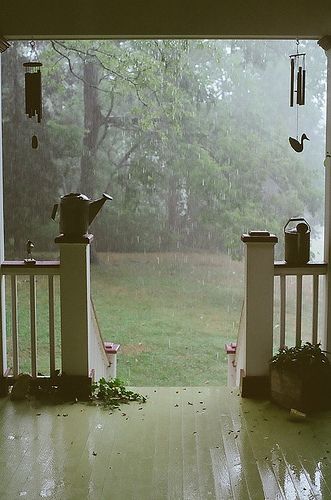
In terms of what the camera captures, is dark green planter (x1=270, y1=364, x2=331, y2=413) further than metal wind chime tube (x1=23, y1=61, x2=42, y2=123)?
No

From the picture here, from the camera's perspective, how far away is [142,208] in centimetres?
995

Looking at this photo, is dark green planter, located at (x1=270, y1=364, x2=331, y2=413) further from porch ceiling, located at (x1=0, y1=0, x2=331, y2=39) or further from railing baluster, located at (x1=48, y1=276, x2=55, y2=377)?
porch ceiling, located at (x1=0, y1=0, x2=331, y2=39)

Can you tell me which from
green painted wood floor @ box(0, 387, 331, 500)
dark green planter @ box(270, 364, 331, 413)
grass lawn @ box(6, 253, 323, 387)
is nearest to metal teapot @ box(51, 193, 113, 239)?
green painted wood floor @ box(0, 387, 331, 500)

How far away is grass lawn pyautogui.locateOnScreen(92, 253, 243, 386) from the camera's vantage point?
9836 millimetres

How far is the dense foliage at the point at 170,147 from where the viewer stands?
967 cm

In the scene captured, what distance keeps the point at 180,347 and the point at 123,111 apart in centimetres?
367

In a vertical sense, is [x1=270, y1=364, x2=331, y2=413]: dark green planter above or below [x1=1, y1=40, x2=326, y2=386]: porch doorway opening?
below

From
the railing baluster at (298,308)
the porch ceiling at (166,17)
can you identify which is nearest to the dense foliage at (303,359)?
the railing baluster at (298,308)

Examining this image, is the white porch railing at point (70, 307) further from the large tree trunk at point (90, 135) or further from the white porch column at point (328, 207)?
the large tree trunk at point (90, 135)

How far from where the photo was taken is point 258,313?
15.3ft

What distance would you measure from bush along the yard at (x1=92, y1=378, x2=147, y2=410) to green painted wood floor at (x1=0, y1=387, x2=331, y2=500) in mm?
96

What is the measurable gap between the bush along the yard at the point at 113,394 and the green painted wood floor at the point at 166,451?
3.8 inches

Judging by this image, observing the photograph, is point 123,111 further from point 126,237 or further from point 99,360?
point 99,360

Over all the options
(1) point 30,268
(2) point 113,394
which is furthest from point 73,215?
Result: (2) point 113,394
